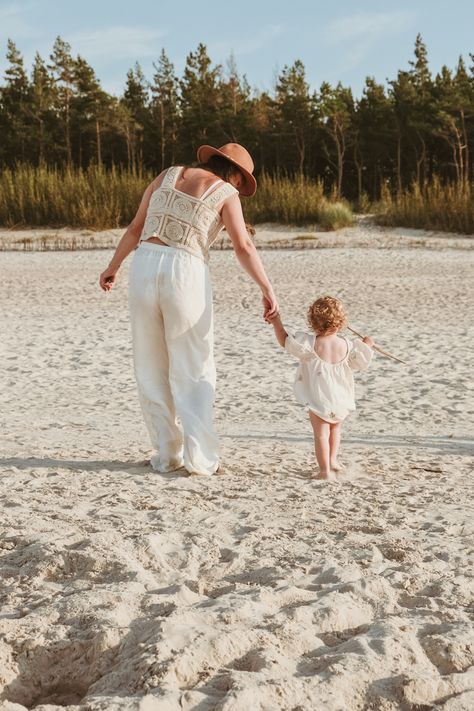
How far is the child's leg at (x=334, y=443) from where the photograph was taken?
488 cm

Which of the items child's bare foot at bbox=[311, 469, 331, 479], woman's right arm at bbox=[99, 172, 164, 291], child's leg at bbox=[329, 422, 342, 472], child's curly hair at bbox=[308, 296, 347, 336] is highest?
woman's right arm at bbox=[99, 172, 164, 291]

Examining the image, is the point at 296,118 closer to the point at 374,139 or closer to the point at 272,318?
the point at 374,139

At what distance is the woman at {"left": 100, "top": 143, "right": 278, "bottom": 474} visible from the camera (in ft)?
14.9

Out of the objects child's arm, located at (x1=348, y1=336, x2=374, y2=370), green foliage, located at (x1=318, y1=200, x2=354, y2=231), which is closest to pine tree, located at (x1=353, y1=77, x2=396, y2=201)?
green foliage, located at (x1=318, y1=200, x2=354, y2=231)

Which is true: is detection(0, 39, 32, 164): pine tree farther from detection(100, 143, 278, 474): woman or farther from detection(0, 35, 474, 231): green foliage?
detection(100, 143, 278, 474): woman

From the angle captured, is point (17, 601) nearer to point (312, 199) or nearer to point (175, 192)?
point (175, 192)

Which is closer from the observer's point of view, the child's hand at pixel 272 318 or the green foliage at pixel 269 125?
the child's hand at pixel 272 318

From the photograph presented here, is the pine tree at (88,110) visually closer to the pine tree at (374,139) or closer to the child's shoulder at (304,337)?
the pine tree at (374,139)

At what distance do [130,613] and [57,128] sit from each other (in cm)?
2683

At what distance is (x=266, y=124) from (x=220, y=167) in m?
23.0

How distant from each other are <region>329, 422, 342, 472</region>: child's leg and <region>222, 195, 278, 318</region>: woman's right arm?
2.16 ft

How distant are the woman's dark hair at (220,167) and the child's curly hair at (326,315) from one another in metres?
0.70

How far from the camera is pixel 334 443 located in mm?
4906

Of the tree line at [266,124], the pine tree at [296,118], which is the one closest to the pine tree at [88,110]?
the tree line at [266,124]
